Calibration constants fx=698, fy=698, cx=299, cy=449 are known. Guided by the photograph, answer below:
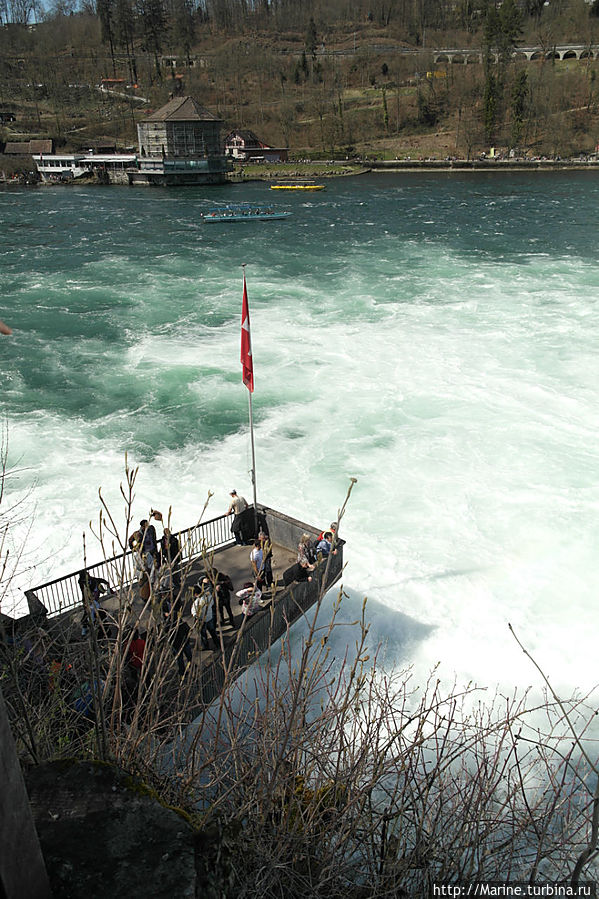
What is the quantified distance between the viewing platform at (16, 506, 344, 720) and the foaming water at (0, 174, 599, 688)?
2.14 m

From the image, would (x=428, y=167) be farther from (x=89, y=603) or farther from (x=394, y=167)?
(x=89, y=603)

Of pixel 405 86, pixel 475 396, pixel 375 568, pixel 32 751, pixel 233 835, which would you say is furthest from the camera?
pixel 405 86

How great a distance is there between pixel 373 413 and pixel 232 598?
12.0 metres

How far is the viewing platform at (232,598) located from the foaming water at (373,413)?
7.01 feet

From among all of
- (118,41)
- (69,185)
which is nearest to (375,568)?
(69,185)

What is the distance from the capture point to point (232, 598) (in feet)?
41.7

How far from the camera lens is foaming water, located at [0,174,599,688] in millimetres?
15203

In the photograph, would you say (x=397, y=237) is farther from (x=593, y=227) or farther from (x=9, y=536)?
(x=9, y=536)

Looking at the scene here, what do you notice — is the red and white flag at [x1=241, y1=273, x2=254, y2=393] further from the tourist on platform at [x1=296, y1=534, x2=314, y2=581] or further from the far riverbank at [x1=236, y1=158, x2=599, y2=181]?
the far riverbank at [x1=236, y1=158, x2=599, y2=181]

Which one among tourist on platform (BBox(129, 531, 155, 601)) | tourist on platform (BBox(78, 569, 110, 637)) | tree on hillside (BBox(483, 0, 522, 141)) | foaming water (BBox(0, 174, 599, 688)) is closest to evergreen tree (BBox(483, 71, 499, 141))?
tree on hillside (BBox(483, 0, 522, 141))

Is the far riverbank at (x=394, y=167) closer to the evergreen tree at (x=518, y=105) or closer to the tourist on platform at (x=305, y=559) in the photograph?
the evergreen tree at (x=518, y=105)

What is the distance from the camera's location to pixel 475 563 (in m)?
16.0

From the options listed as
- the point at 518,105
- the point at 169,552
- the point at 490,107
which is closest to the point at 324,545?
the point at 169,552

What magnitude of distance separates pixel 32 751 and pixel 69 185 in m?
118
